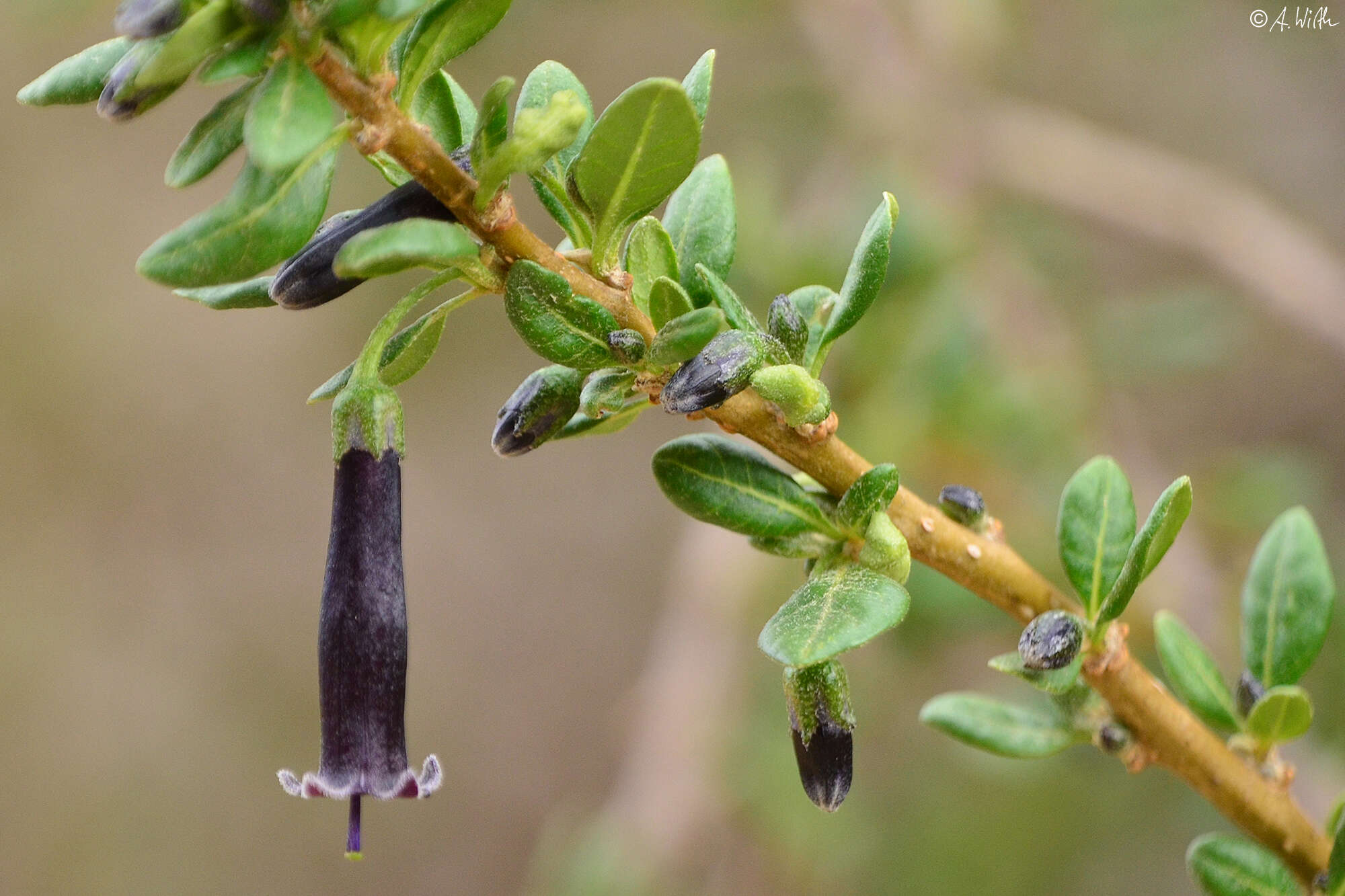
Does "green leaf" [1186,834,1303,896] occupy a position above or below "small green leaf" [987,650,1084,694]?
below

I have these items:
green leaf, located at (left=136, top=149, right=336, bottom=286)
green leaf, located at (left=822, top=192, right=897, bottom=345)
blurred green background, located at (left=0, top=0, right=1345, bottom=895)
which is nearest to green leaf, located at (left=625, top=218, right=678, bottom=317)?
green leaf, located at (left=822, top=192, right=897, bottom=345)

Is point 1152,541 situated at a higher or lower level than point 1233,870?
higher

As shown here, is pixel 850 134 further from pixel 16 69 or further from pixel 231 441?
pixel 16 69

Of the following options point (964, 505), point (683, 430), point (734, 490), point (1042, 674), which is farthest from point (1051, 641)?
point (683, 430)

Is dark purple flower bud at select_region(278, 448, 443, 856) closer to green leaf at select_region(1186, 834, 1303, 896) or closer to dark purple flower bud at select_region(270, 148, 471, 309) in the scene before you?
dark purple flower bud at select_region(270, 148, 471, 309)

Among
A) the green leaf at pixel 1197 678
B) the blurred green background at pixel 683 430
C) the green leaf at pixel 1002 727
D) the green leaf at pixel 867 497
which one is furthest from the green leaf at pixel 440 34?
the blurred green background at pixel 683 430

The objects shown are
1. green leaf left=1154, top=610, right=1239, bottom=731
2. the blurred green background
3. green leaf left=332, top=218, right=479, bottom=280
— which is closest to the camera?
green leaf left=332, top=218, right=479, bottom=280

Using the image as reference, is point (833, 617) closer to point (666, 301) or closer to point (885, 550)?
point (885, 550)

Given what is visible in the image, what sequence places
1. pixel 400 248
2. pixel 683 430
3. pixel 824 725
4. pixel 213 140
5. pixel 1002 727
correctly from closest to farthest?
pixel 400 248 < pixel 213 140 < pixel 824 725 < pixel 1002 727 < pixel 683 430
